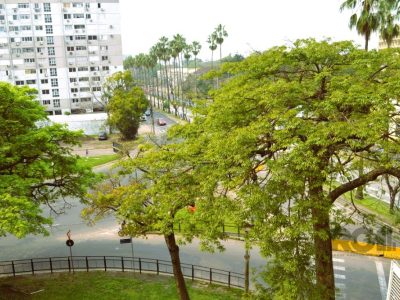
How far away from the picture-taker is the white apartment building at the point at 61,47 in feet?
207

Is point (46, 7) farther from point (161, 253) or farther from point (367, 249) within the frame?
point (367, 249)

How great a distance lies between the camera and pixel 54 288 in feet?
59.0

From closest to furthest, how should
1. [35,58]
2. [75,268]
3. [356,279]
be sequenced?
[356,279]
[75,268]
[35,58]

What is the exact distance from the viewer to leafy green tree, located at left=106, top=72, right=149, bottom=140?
49.5 meters

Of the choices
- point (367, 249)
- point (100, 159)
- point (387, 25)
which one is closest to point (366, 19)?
Result: point (387, 25)

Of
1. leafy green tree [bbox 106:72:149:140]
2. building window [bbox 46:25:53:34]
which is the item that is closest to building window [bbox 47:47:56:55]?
building window [bbox 46:25:53:34]

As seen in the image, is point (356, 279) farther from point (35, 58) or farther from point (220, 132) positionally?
point (35, 58)

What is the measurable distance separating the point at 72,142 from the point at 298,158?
11645mm

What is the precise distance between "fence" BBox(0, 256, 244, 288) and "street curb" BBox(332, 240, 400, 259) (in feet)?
21.1

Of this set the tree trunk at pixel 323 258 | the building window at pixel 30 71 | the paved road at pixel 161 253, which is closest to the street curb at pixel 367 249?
the paved road at pixel 161 253

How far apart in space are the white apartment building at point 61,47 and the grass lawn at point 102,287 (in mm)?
49574

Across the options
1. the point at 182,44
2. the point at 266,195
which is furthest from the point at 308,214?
the point at 182,44

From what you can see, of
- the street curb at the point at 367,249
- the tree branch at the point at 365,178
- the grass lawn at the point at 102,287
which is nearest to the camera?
the tree branch at the point at 365,178

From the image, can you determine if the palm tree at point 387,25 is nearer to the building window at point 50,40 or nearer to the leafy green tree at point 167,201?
the leafy green tree at point 167,201
